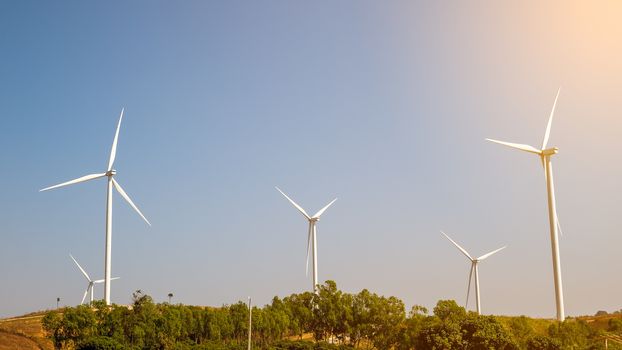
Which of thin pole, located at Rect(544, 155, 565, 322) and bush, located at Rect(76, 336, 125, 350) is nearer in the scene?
bush, located at Rect(76, 336, 125, 350)

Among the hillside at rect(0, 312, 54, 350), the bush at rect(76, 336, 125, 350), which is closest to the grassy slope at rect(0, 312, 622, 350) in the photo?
the hillside at rect(0, 312, 54, 350)

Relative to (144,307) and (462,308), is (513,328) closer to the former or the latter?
(462,308)

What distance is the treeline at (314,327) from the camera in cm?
9025

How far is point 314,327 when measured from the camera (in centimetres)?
11612

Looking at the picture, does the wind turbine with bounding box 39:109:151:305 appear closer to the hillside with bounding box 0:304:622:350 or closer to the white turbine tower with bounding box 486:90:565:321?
the hillside with bounding box 0:304:622:350

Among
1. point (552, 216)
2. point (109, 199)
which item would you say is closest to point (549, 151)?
point (552, 216)

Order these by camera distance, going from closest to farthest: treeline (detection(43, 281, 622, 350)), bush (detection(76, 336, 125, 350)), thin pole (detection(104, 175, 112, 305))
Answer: bush (detection(76, 336, 125, 350)) < treeline (detection(43, 281, 622, 350)) < thin pole (detection(104, 175, 112, 305))

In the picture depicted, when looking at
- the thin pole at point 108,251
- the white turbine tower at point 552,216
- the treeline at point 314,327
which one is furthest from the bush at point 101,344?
the white turbine tower at point 552,216

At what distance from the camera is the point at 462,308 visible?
103 meters

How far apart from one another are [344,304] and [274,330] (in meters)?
11.9

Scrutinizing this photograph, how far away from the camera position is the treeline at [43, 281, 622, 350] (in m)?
90.2

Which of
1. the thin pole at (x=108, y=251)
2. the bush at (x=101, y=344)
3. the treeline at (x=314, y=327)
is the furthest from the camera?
the thin pole at (x=108, y=251)

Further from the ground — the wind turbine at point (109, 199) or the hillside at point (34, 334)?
the wind turbine at point (109, 199)

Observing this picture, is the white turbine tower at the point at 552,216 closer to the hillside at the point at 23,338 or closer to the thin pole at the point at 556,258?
the thin pole at the point at 556,258
